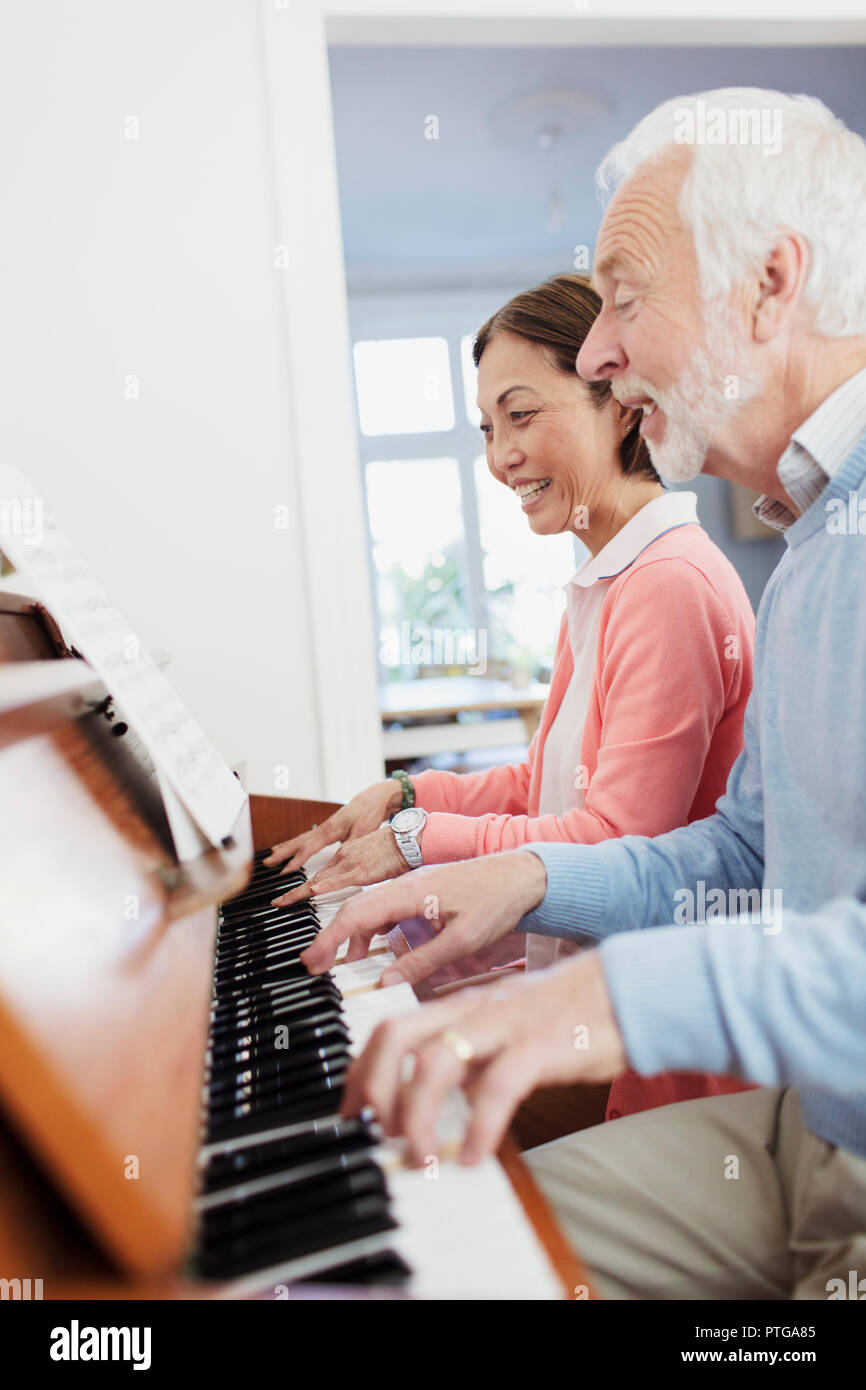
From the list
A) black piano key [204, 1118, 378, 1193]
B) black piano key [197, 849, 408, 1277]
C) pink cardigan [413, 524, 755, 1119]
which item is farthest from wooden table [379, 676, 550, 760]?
black piano key [204, 1118, 378, 1193]

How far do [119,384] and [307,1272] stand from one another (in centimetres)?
190

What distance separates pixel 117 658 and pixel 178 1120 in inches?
22.2

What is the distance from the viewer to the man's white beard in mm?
1041

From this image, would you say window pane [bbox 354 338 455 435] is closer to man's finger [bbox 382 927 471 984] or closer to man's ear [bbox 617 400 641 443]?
man's ear [bbox 617 400 641 443]

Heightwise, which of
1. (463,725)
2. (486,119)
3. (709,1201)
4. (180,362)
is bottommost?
(463,725)

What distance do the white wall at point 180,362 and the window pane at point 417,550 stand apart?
5.51 meters

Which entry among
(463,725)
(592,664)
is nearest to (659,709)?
(592,664)

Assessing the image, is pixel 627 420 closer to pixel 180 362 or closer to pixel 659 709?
pixel 659 709

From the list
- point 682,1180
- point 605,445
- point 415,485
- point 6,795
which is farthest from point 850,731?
point 415,485

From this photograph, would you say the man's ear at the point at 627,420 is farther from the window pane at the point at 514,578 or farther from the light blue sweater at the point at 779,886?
the window pane at the point at 514,578

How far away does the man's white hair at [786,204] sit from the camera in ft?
3.26

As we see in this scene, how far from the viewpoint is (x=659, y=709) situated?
49.7 inches

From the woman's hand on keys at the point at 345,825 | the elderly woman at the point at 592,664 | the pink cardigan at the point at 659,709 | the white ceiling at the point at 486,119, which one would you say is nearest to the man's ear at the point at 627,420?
the elderly woman at the point at 592,664
